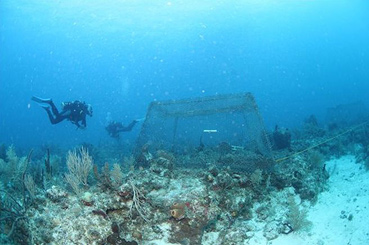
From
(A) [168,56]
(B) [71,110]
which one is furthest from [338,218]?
(A) [168,56]

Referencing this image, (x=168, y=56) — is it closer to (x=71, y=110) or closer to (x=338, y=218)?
(x=71, y=110)

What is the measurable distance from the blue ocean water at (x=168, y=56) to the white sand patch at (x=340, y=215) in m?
16.2

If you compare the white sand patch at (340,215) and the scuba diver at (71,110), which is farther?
the scuba diver at (71,110)

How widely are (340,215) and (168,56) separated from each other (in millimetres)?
102749

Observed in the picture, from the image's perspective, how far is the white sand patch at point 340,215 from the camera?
16.6 feet

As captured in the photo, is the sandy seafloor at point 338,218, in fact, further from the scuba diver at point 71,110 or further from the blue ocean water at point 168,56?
the blue ocean water at point 168,56

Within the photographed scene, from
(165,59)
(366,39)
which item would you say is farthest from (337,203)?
(366,39)

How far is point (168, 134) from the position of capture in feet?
29.0

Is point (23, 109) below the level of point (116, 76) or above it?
below

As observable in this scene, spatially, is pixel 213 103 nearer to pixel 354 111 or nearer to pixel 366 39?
pixel 354 111

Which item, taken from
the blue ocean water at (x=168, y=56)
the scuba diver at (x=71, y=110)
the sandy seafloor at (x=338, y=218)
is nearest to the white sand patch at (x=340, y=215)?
the sandy seafloor at (x=338, y=218)

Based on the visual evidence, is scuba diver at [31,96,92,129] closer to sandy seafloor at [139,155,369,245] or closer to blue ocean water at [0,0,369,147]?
sandy seafloor at [139,155,369,245]

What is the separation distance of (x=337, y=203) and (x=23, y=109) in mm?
138111

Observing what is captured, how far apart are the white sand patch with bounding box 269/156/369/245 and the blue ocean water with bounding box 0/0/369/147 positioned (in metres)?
16.2
